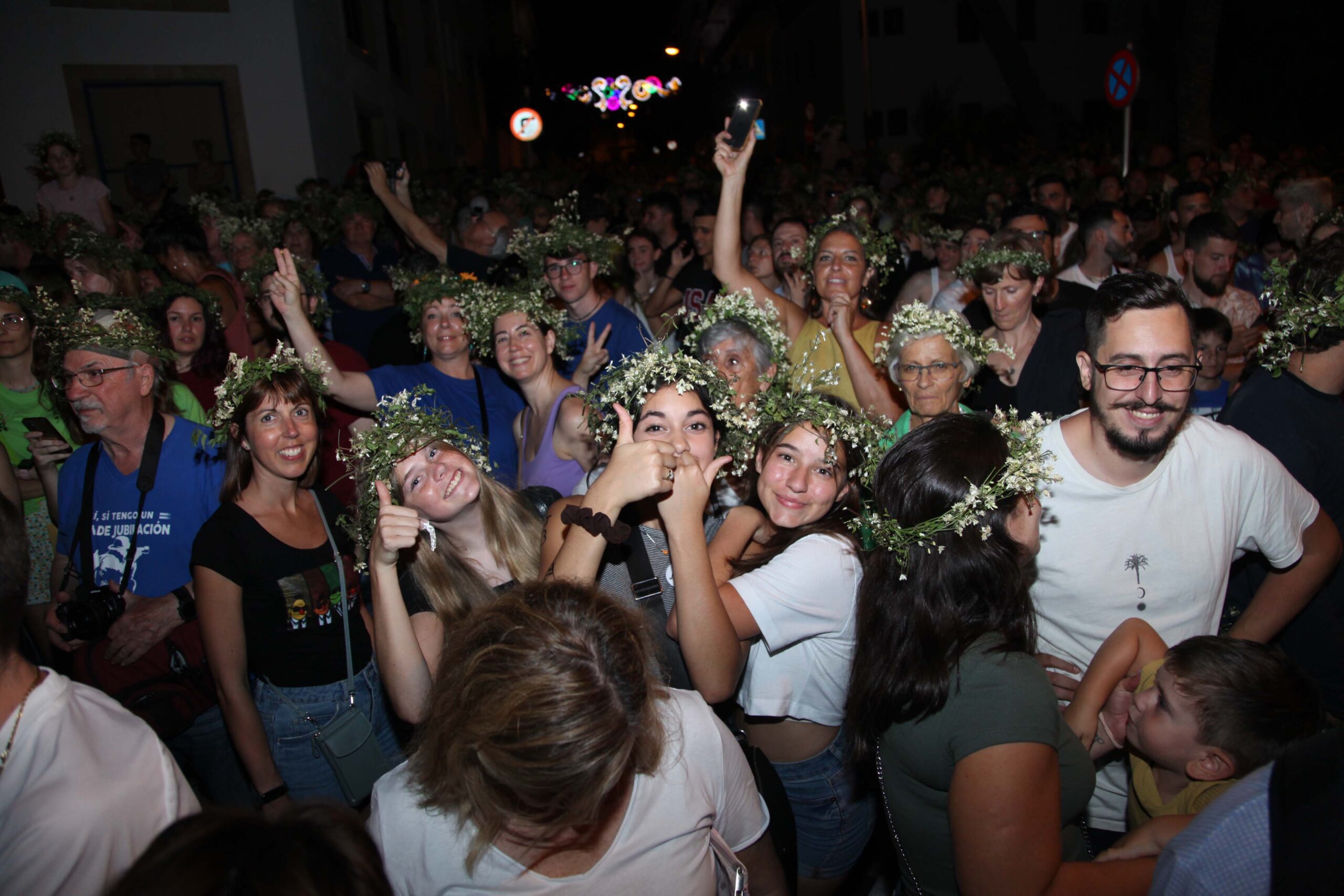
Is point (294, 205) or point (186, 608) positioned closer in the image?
point (186, 608)

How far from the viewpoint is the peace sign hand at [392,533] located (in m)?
2.56

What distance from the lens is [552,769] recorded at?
155 centimetres

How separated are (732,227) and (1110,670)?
326 cm

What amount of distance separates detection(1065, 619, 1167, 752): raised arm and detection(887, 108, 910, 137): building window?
3758 centimetres

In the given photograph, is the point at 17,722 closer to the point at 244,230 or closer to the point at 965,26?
the point at 244,230

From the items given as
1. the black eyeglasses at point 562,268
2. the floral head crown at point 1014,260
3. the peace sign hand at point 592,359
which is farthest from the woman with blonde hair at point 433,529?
the floral head crown at point 1014,260

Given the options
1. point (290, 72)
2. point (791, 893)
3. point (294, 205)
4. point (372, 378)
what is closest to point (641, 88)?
point (290, 72)

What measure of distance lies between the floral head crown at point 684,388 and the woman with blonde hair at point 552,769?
4.50 feet

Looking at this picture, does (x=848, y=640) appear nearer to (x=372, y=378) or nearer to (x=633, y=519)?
(x=633, y=519)

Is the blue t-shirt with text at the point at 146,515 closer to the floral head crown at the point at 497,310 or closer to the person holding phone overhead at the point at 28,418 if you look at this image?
the person holding phone overhead at the point at 28,418

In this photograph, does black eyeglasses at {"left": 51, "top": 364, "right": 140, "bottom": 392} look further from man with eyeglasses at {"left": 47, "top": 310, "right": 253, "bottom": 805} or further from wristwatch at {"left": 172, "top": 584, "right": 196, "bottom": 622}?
wristwatch at {"left": 172, "top": 584, "right": 196, "bottom": 622}

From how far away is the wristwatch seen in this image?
3.26 metres

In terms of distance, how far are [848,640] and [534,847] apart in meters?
1.29

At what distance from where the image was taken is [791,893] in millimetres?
2373
